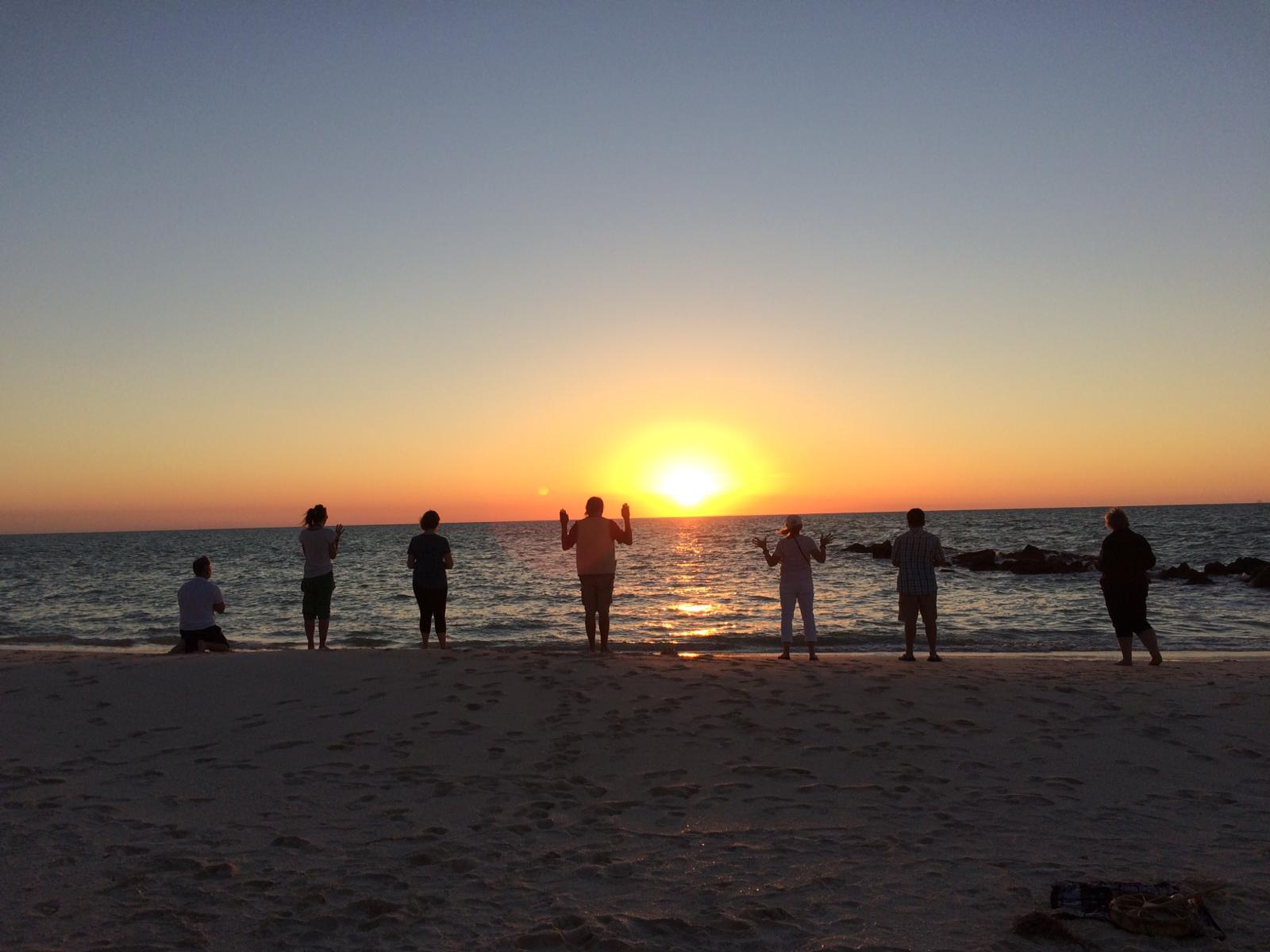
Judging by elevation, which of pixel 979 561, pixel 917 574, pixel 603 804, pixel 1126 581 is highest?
pixel 917 574

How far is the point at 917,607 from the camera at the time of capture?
1213 cm

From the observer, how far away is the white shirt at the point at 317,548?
1200cm

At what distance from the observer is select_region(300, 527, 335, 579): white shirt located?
1200 centimetres

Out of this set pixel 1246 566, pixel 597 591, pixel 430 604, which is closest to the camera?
pixel 597 591

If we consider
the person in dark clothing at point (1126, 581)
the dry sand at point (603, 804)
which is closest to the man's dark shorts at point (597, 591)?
the dry sand at point (603, 804)

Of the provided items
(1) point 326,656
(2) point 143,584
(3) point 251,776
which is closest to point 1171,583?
(1) point 326,656

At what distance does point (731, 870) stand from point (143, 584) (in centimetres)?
3914

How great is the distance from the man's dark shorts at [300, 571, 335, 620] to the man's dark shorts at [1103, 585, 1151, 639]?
1054 cm

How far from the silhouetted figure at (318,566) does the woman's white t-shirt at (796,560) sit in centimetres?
609

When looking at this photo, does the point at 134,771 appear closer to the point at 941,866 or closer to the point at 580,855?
the point at 580,855

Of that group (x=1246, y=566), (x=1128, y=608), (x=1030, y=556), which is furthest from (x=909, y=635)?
(x=1030, y=556)

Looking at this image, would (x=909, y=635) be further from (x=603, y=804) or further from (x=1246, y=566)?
(x=1246, y=566)

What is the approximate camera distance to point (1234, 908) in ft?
14.3

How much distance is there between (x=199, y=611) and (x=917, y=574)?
9877mm
